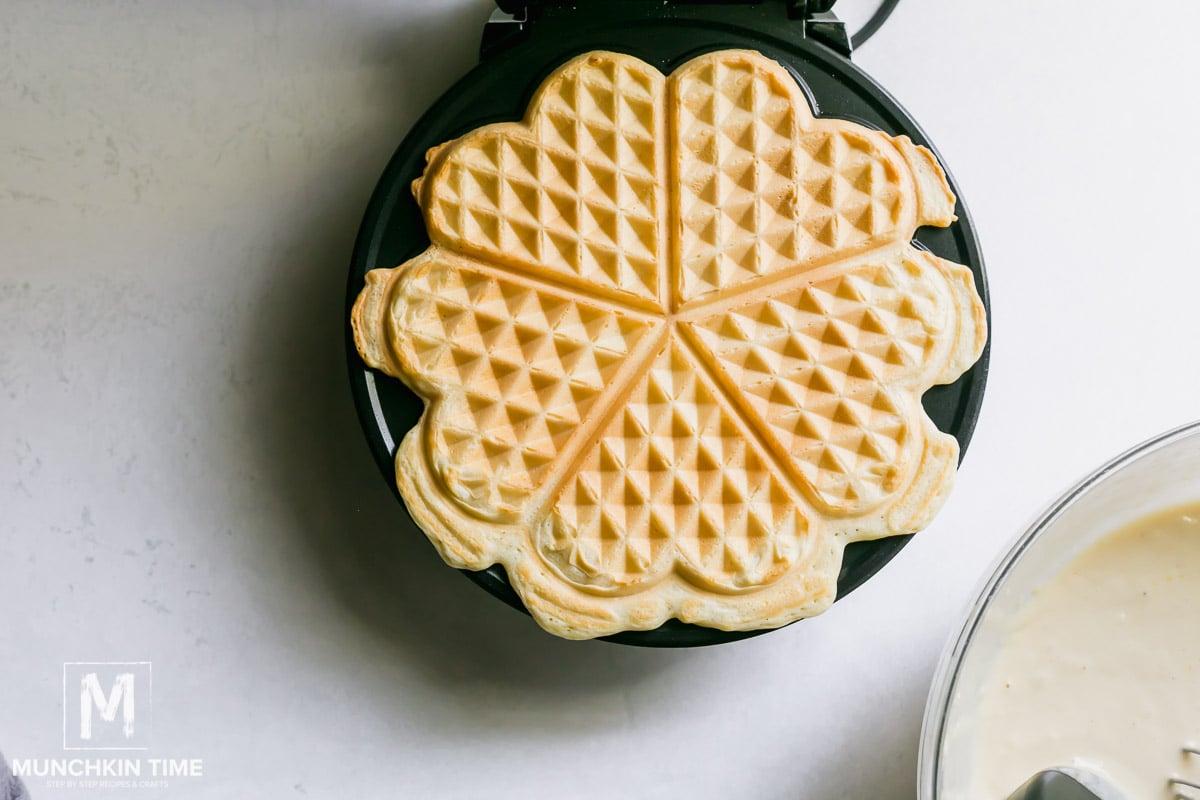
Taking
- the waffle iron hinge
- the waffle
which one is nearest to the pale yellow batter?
the waffle

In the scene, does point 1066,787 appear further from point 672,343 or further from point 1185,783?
point 672,343

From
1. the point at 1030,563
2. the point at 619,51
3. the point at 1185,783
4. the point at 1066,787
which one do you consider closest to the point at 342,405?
the point at 619,51

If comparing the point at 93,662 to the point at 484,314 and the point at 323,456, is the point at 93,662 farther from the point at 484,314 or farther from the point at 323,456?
the point at 484,314

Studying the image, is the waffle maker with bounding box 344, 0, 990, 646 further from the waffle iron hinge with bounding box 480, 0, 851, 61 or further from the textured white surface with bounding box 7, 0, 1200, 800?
the textured white surface with bounding box 7, 0, 1200, 800

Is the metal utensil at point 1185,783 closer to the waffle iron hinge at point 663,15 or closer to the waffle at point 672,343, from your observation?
the waffle at point 672,343

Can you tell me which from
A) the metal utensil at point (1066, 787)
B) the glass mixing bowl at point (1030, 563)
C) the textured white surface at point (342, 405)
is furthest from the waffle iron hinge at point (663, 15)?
the metal utensil at point (1066, 787)

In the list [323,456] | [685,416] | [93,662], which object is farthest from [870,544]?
[93,662]
